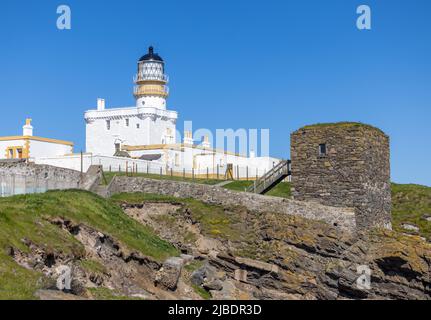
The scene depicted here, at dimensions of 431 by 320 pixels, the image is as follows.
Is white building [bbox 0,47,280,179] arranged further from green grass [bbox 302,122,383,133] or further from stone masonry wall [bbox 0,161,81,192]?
green grass [bbox 302,122,383,133]

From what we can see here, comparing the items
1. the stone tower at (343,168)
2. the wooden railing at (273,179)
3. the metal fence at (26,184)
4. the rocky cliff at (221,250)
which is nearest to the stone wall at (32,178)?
the metal fence at (26,184)

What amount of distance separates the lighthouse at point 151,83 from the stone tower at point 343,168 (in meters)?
39.2

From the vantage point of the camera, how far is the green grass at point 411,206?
44.0 metres

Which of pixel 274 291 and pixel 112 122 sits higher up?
pixel 112 122

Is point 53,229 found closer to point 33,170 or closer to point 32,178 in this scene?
point 32,178

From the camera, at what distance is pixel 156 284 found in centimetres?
3300

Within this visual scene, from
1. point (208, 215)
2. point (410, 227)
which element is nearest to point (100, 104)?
point (208, 215)

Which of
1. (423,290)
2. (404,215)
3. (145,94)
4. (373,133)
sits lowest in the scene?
(423,290)

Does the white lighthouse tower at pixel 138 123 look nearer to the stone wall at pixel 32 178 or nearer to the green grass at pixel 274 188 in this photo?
the green grass at pixel 274 188
